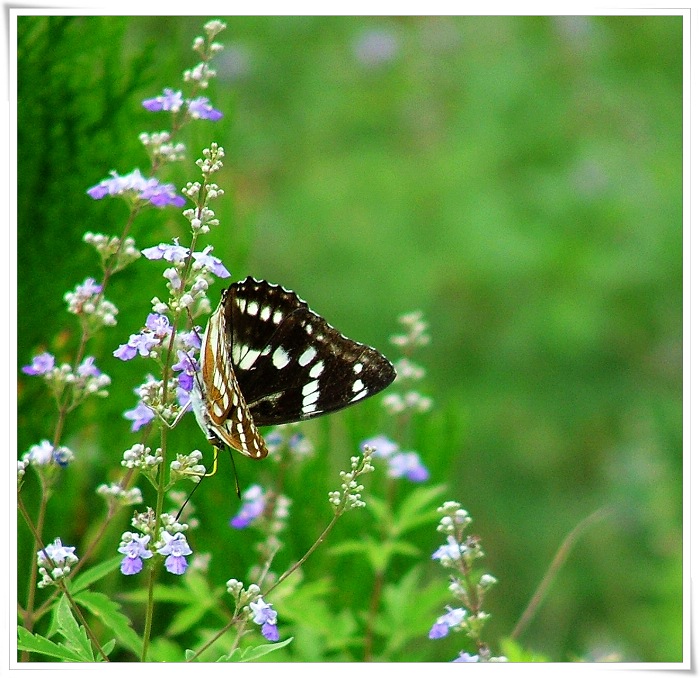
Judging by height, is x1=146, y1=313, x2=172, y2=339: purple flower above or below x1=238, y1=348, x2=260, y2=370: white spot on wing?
above

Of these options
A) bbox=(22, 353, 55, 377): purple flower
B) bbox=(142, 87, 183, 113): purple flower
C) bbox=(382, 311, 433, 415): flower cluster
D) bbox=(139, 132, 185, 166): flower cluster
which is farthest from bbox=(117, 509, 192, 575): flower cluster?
bbox=(382, 311, 433, 415): flower cluster

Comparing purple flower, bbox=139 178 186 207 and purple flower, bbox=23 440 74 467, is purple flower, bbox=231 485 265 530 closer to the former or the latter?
purple flower, bbox=23 440 74 467

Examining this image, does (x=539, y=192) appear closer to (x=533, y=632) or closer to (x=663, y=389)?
(x=663, y=389)

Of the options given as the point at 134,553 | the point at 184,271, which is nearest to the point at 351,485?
the point at 134,553

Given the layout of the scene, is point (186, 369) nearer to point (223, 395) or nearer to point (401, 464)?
point (223, 395)

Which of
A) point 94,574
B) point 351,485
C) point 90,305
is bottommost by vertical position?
point 94,574

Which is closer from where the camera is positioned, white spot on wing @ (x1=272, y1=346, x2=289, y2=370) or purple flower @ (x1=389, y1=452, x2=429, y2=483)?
white spot on wing @ (x1=272, y1=346, x2=289, y2=370)

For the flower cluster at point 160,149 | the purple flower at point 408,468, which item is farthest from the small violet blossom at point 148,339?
the purple flower at point 408,468
